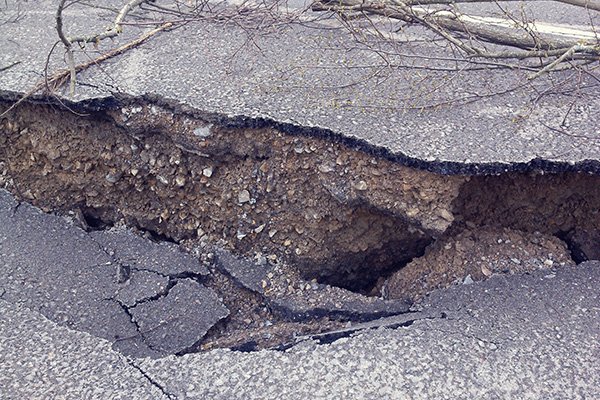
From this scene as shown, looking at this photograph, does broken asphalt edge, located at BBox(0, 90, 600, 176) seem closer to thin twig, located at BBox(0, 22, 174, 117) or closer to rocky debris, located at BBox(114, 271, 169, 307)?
thin twig, located at BBox(0, 22, 174, 117)

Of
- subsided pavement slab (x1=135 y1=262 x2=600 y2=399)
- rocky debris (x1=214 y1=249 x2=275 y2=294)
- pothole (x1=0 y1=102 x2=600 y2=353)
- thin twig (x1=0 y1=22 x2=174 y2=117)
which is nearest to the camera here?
subsided pavement slab (x1=135 y1=262 x2=600 y2=399)

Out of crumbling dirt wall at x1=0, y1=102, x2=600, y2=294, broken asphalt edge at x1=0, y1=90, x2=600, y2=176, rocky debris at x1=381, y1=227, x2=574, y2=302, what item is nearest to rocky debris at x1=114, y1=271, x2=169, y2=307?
crumbling dirt wall at x1=0, y1=102, x2=600, y2=294

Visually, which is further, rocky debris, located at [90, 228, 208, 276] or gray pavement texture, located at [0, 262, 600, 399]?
rocky debris, located at [90, 228, 208, 276]

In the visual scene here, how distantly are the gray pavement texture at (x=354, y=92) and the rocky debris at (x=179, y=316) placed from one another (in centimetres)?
82

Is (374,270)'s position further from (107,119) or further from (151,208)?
(107,119)

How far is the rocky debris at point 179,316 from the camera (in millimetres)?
2832

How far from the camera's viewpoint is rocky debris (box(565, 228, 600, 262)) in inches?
119

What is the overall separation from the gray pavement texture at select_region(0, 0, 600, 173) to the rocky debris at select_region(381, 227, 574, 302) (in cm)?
38

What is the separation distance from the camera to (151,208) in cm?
348

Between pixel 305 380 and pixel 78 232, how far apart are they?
1549mm

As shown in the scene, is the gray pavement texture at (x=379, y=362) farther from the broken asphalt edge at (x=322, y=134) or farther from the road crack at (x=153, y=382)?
the broken asphalt edge at (x=322, y=134)

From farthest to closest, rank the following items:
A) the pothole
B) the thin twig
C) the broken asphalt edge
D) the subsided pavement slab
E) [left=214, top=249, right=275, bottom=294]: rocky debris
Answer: the thin twig
[left=214, top=249, right=275, bottom=294]: rocky debris
the pothole
the broken asphalt edge
the subsided pavement slab

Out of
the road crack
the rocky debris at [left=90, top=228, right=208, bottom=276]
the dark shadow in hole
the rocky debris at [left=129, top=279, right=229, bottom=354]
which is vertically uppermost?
the dark shadow in hole

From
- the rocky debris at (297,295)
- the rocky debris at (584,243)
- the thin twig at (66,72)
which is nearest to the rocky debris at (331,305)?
the rocky debris at (297,295)
